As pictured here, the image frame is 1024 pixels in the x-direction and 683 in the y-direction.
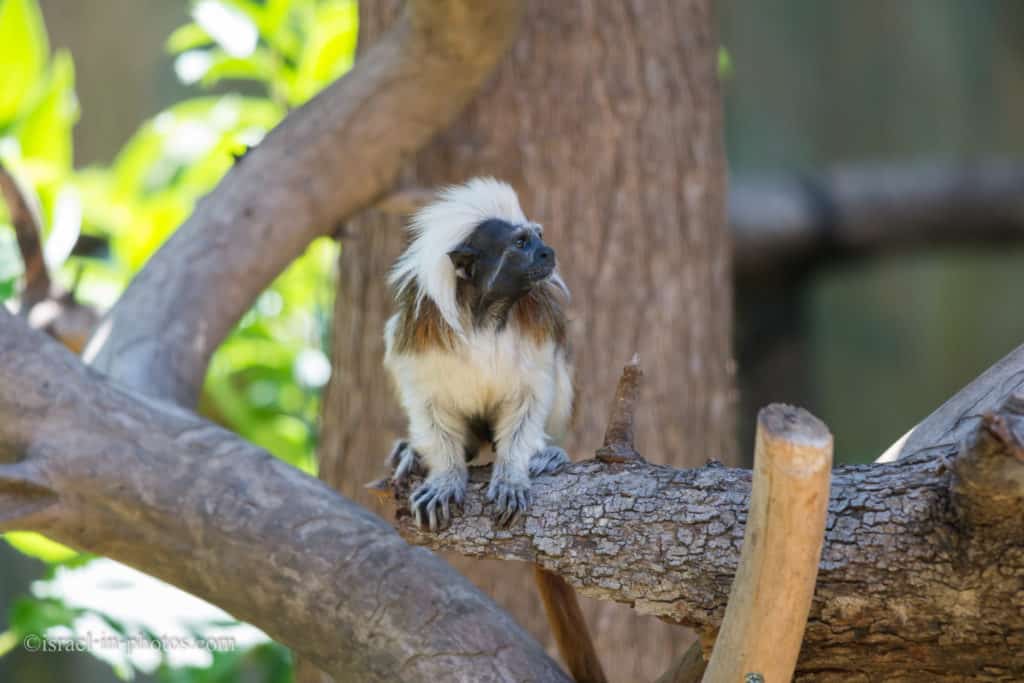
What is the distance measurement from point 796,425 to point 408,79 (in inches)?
75.2

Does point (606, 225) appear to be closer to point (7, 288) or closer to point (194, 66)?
point (194, 66)

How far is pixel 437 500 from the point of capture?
213 centimetres

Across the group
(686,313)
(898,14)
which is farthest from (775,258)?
(686,313)

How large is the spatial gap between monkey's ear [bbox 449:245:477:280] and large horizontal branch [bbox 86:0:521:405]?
0.90 meters

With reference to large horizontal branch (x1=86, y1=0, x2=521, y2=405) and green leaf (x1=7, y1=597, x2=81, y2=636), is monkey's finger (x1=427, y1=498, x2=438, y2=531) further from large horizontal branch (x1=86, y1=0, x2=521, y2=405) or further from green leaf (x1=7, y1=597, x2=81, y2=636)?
green leaf (x1=7, y1=597, x2=81, y2=636)

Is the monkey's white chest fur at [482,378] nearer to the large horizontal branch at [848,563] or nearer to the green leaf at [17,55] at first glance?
the large horizontal branch at [848,563]

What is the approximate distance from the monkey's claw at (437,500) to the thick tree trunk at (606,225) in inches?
37.4

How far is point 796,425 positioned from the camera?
1.38 m

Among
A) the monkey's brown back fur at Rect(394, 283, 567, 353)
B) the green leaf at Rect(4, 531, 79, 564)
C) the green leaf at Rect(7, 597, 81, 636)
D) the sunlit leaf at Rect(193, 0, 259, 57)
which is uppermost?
the sunlit leaf at Rect(193, 0, 259, 57)

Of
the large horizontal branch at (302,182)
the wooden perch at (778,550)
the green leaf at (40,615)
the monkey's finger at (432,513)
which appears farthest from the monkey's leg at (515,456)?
the green leaf at (40,615)

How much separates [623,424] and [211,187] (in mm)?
2148

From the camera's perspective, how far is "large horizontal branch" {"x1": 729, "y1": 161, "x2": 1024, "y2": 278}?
19.7 ft

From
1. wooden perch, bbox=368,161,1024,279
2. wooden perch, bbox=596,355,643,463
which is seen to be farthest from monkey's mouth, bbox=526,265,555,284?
wooden perch, bbox=368,161,1024,279

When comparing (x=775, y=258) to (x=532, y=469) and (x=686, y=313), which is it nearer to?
(x=686, y=313)
